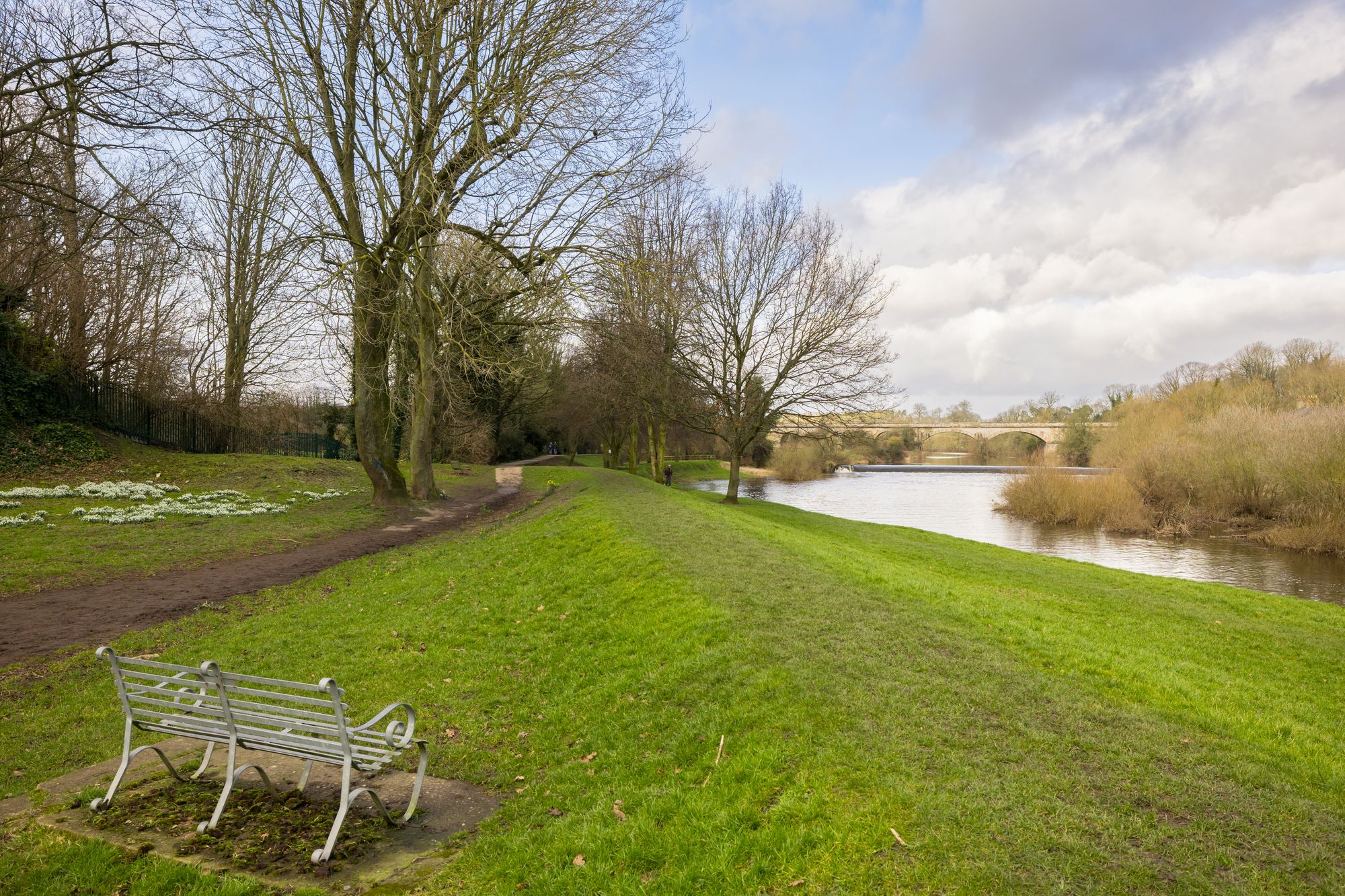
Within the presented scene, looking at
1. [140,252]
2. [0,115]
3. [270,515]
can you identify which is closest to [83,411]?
[140,252]

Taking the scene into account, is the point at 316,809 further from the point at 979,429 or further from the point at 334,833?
the point at 979,429

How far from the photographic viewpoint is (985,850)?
3.44 metres

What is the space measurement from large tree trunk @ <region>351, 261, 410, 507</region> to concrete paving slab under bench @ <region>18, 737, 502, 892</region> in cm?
1384

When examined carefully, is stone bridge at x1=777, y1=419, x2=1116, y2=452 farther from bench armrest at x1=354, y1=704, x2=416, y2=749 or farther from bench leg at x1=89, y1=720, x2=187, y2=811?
bench leg at x1=89, y1=720, x2=187, y2=811

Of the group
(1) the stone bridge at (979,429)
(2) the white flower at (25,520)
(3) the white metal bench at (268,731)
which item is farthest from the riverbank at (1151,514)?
(2) the white flower at (25,520)

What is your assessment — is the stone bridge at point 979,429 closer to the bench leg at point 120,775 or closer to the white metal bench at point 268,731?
the white metal bench at point 268,731

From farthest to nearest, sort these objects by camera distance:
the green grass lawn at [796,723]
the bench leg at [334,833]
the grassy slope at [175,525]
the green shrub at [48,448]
A: the green shrub at [48,448] < the grassy slope at [175,525] < the bench leg at [334,833] < the green grass lawn at [796,723]

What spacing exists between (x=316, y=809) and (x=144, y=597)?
7.93 metres

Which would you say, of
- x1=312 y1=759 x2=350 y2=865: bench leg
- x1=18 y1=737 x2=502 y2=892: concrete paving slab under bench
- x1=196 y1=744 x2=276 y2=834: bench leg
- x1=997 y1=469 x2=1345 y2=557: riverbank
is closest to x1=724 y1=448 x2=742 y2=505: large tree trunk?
x1=997 y1=469 x2=1345 y2=557: riverbank

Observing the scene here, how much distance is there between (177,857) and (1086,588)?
47.8ft

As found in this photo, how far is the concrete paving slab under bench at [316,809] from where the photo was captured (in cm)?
388

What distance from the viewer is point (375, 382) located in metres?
19.4

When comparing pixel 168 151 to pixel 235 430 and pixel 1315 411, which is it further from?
pixel 1315 411

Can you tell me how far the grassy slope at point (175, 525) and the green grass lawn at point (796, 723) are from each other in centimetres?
316
